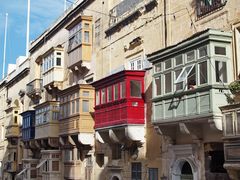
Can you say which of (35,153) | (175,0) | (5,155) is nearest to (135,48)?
(175,0)

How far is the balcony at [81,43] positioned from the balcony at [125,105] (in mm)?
4317

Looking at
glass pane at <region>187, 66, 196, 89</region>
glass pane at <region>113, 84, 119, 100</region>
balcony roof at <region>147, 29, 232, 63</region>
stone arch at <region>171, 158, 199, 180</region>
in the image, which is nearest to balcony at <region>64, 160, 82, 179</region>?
glass pane at <region>113, 84, 119, 100</region>

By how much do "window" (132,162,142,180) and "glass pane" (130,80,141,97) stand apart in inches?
104

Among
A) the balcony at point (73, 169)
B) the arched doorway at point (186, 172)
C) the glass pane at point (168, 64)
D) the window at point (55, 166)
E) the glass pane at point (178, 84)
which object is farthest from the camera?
the window at point (55, 166)

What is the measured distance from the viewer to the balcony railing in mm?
13035

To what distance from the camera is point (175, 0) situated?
50.7 ft

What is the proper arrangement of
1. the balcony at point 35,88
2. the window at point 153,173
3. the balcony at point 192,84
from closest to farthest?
the balcony at point 192,84, the window at point 153,173, the balcony at point 35,88

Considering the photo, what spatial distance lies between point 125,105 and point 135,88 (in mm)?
857

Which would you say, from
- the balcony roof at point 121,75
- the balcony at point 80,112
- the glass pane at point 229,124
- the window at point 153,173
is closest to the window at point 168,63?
the balcony roof at point 121,75

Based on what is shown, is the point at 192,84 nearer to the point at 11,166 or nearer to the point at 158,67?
the point at 158,67

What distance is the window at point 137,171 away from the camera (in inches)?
655

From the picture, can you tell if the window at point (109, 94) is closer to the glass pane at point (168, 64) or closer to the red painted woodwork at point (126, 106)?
the red painted woodwork at point (126, 106)

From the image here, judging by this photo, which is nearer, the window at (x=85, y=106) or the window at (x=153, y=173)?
the window at (x=153, y=173)

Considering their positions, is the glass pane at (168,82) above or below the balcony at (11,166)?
above
